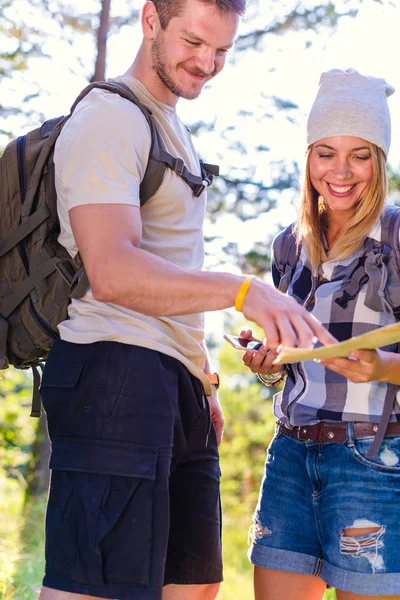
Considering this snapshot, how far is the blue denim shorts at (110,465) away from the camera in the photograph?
2457 millimetres

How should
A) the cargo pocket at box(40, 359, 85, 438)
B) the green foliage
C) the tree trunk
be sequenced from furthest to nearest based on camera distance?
the green foliage
the tree trunk
the cargo pocket at box(40, 359, 85, 438)

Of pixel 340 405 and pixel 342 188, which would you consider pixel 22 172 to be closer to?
pixel 342 188

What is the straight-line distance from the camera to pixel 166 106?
9.43ft

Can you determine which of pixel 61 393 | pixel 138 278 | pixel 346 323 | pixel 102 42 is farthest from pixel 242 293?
pixel 102 42

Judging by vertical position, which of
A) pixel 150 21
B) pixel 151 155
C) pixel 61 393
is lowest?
pixel 61 393

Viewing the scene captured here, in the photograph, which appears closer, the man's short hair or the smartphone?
the man's short hair

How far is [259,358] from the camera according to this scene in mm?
3115

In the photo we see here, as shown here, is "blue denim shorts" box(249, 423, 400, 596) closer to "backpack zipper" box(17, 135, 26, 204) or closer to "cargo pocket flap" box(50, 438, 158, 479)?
"cargo pocket flap" box(50, 438, 158, 479)

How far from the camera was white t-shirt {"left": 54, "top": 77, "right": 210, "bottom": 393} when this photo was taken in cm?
244

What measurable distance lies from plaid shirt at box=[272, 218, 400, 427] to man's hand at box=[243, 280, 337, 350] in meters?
0.79

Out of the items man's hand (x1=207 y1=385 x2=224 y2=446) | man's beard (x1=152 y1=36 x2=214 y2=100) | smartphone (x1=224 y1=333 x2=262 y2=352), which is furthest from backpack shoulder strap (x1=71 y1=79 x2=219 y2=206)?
man's hand (x1=207 y1=385 x2=224 y2=446)

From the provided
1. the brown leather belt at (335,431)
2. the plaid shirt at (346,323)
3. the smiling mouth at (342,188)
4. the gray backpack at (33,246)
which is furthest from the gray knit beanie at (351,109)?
the brown leather belt at (335,431)

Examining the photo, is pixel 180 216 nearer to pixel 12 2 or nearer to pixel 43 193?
pixel 43 193

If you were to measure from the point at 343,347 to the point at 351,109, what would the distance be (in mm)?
1291
